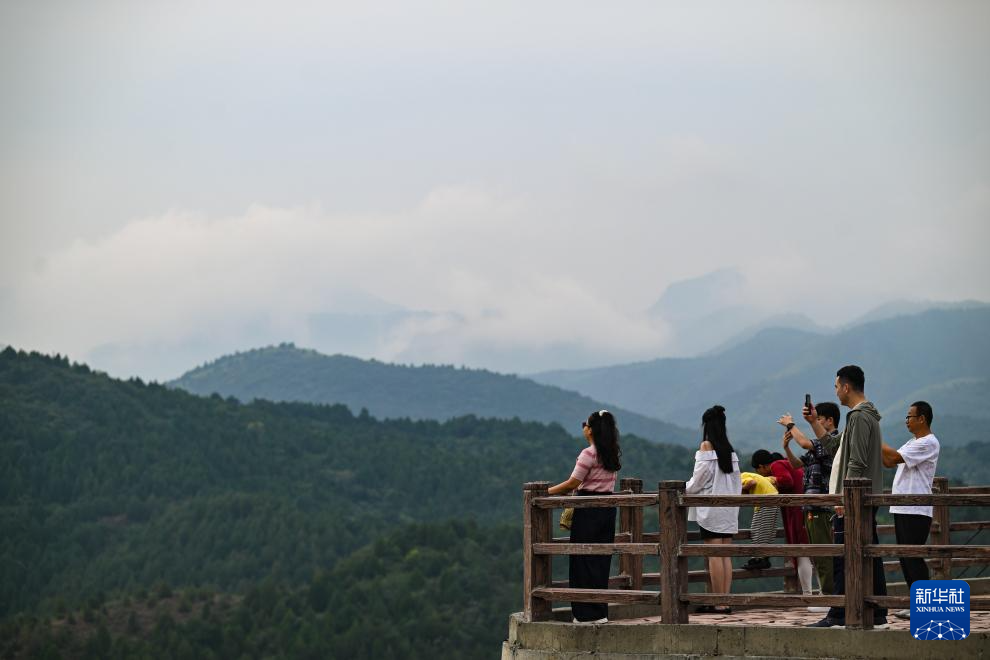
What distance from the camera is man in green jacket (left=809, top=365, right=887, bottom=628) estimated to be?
12.7 metres

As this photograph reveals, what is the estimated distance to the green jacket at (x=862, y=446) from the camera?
42.4 feet

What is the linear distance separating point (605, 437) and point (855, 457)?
2.19m

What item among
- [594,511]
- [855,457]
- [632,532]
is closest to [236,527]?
[632,532]

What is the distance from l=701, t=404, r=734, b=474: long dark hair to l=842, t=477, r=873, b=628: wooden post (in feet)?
5.90

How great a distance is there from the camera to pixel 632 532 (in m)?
15.2

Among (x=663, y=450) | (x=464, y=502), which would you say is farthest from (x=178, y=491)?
(x=663, y=450)

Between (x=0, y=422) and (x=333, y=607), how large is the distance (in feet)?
249

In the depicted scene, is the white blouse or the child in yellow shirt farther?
the child in yellow shirt

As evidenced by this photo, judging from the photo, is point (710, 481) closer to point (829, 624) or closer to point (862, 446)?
point (862, 446)

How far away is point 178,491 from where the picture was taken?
170375 millimetres

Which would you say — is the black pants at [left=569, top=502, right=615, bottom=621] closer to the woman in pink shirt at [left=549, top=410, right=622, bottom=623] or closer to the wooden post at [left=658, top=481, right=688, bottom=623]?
the woman in pink shirt at [left=549, top=410, right=622, bottom=623]

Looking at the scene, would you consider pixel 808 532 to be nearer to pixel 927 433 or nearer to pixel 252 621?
pixel 927 433

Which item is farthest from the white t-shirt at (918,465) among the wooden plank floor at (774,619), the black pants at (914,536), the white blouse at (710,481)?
the white blouse at (710,481)

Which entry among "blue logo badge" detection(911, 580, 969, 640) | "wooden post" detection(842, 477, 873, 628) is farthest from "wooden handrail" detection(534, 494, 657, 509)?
"blue logo badge" detection(911, 580, 969, 640)
